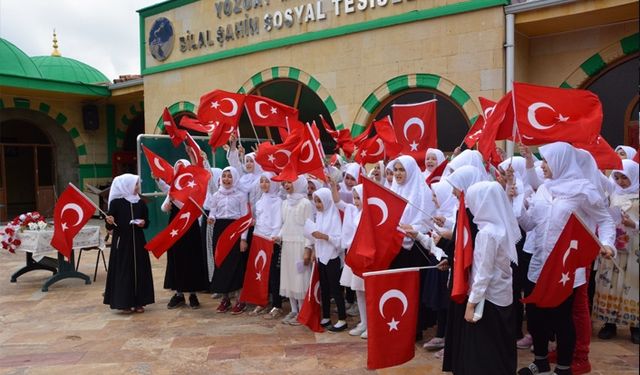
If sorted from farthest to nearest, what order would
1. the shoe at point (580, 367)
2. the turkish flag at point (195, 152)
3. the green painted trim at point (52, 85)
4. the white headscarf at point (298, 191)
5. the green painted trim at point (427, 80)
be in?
the green painted trim at point (52, 85), the green painted trim at point (427, 80), the turkish flag at point (195, 152), the white headscarf at point (298, 191), the shoe at point (580, 367)

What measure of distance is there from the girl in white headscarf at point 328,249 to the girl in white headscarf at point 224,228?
1096 mm

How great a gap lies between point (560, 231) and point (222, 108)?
4167 millimetres

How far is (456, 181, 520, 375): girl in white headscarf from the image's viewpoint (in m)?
3.04

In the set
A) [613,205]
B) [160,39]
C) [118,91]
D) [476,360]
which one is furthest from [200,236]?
[118,91]

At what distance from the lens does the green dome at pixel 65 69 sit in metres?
16.9

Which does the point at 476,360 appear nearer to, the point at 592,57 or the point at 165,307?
the point at 165,307

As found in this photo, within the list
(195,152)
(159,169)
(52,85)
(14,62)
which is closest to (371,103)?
(195,152)

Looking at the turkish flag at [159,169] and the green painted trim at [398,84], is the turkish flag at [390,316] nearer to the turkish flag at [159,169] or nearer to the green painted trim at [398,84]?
the turkish flag at [159,169]

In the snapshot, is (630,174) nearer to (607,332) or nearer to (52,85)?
(607,332)

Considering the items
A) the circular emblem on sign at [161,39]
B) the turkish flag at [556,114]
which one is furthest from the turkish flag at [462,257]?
the circular emblem on sign at [161,39]

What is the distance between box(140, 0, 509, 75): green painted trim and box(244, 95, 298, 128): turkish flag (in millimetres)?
3089

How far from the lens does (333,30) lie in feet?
30.2

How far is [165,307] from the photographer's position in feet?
19.8

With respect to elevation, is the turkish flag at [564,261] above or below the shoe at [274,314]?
above
